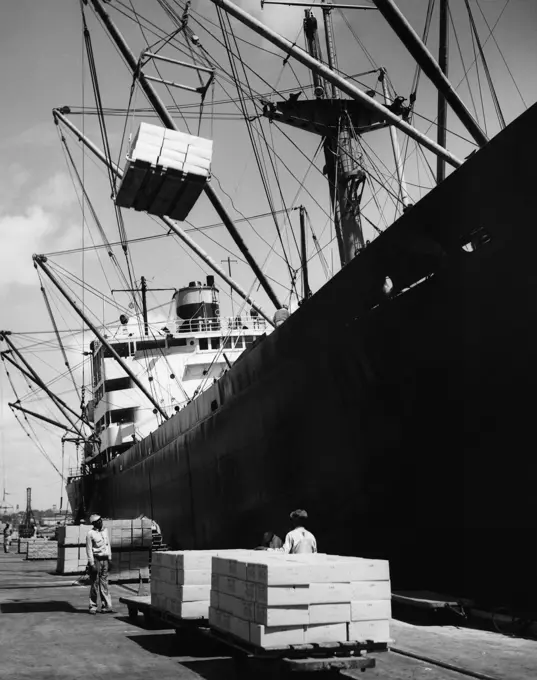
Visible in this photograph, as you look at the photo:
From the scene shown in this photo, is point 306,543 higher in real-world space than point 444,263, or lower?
lower

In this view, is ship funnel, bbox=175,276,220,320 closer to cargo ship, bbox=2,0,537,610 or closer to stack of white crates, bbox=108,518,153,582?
cargo ship, bbox=2,0,537,610

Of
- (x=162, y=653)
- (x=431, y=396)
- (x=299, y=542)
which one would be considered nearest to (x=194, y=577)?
(x=162, y=653)

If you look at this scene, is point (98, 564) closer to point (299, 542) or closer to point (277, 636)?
point (299, 542)

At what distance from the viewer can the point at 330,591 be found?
5.89 m

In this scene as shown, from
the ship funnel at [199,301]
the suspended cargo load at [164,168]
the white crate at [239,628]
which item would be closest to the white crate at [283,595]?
the white crate at [239,628]

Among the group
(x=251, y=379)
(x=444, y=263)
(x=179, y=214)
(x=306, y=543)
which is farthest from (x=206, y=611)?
(x=179, y=214)

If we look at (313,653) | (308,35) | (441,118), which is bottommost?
(313,653)

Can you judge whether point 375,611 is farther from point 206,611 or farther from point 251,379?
point 251,379

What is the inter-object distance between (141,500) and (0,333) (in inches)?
685

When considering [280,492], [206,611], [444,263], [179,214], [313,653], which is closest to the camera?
[313,653]

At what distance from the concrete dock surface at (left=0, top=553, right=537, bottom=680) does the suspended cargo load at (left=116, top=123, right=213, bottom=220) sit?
28.4 ft

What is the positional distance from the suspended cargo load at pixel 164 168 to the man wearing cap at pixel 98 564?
710cm

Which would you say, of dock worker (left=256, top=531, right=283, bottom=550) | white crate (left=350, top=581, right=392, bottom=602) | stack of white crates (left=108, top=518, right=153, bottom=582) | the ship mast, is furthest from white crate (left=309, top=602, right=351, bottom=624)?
the ship mast

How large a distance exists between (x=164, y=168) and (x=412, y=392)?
327 inches
